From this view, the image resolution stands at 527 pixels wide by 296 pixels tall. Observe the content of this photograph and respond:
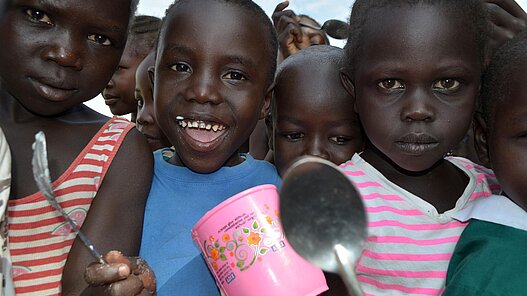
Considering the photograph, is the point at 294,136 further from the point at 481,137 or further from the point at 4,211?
the point at 4,211

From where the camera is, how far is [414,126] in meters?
1.32

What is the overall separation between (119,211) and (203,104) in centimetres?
35

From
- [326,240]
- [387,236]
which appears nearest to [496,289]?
[387,236]

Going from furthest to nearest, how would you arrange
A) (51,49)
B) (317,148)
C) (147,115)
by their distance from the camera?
(147,115) < (317,148) < (51,49)

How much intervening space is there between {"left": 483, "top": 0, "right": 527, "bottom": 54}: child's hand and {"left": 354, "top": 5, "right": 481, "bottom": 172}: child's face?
0.19 meters

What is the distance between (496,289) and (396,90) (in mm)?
539

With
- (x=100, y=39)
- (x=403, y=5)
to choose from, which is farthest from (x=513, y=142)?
(x=100, y=39)

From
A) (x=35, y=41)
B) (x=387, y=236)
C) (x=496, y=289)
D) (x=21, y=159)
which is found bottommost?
(x=387, y=236)

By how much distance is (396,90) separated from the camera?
135 cm

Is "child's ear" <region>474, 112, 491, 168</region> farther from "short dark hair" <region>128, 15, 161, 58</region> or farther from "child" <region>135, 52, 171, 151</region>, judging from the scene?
"short dark hair" <region>128, 15, 161, 58</region>

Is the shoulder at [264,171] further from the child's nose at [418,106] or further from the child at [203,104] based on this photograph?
the child's nose at [418,106]

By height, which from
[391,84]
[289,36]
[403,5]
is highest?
[403,5]

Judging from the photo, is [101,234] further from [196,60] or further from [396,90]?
[396,90]

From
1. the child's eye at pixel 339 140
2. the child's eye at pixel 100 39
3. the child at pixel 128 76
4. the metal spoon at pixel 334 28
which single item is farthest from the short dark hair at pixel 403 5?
the child at pixel 128 76
